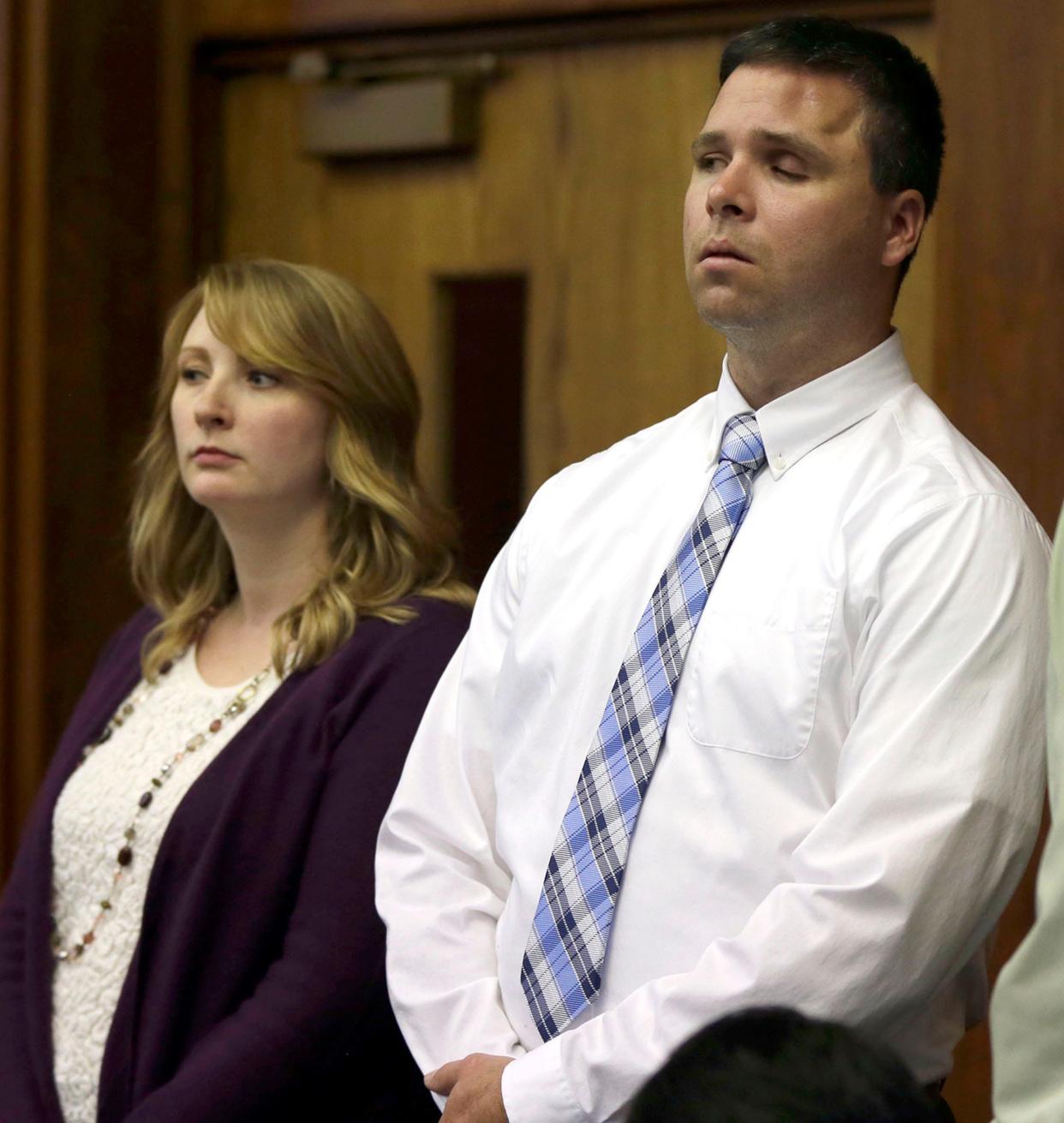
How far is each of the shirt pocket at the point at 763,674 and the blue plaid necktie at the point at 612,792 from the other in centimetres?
3

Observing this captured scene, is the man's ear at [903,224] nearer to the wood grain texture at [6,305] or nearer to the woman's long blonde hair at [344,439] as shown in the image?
the woman's long blonde hair at [344,439]

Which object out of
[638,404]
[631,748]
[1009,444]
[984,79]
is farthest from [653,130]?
[631,748]

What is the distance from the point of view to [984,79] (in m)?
1.96

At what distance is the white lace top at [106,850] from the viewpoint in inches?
72.6

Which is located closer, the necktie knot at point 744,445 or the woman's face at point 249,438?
the necktie knot at point 744,445

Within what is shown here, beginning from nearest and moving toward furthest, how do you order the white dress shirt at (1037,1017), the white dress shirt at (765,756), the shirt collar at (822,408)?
the white dress shirt at (1037,1017)
the white dress shirt at (765,756)
the shirt collar at (822,408)

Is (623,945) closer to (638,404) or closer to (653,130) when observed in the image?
(638,404)

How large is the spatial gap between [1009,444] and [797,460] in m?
0.57

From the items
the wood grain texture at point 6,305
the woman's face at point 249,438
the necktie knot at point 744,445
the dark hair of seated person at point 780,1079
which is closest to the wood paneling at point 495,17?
the wood grain texture at point 6,305

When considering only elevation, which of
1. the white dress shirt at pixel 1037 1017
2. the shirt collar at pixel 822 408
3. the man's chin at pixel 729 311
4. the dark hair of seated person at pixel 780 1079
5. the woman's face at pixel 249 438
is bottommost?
the white dress shirt at pixel 1037 1017

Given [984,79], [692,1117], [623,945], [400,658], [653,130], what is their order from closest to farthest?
[692,1117]
[623,945]
[400,658]
[984,79]
[653,130]

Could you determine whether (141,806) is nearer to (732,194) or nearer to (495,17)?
(732,194)

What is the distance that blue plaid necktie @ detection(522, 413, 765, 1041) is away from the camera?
1.41 meters

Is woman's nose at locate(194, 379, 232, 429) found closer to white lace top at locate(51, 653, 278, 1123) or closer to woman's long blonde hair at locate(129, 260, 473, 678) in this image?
woman's long blonde hair at locate(129, 260, 473, 678)
